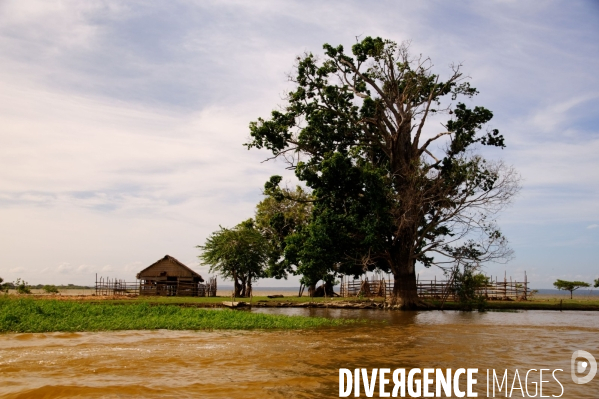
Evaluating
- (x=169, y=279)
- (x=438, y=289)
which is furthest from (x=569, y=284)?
(x=169, y=279)

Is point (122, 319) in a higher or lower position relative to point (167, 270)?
lower

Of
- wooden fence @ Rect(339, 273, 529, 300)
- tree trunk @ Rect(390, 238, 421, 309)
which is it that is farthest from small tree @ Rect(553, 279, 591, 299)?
tree trunk @ Rect(390, 238, 421, 309)

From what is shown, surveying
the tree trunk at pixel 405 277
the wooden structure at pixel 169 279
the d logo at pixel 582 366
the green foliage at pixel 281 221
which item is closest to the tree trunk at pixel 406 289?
the tree trunk at pixel 405 277

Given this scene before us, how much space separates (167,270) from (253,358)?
126 ft

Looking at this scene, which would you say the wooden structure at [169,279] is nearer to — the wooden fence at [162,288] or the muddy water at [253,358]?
Answer: the wooden fence at [162,288]

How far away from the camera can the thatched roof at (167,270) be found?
49.3m

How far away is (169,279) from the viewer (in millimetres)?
50531

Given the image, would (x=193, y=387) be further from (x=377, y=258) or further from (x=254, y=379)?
(x=377, y=258)

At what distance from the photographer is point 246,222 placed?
4856cm

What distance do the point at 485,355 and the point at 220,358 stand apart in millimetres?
7379

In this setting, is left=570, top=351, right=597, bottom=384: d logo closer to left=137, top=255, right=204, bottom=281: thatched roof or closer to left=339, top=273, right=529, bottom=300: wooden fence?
left=339, top=273, right=529, bottom=300: wooden fence

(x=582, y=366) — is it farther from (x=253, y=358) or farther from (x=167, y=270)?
(x=167, y=270)

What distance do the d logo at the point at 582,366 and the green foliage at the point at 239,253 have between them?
97.8 feet

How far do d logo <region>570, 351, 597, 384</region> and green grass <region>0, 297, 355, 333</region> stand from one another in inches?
394
